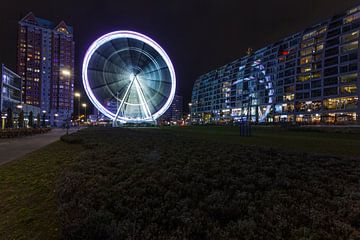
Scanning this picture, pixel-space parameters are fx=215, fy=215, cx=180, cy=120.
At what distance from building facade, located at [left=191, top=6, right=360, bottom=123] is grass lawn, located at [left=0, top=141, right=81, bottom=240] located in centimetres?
6708

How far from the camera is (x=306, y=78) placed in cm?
8894

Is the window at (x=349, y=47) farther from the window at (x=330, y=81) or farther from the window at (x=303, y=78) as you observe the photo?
the window at (x=303, y=78)

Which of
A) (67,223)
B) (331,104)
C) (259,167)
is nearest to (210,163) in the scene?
(259,167)

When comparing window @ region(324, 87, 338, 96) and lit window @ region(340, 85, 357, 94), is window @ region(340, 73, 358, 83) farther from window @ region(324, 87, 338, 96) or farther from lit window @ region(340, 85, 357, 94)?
window @ region(324, 87, 338, 96)

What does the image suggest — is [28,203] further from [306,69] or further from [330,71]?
[306,69]

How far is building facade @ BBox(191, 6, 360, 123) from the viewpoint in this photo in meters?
73.1

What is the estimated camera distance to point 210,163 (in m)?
8.73

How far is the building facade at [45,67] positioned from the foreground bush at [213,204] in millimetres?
148139

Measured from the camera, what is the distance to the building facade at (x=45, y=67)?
137 meters

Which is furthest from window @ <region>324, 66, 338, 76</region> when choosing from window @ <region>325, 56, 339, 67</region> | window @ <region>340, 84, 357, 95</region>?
window @ <region>340, 84, 357, 95</region>

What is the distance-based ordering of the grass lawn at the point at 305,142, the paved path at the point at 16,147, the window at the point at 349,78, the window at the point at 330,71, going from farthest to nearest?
the window at the point at 330,71 → the window at the point at 349,78 → the paved path at the point at 16,147 → the grass lawn at the point at 305,142

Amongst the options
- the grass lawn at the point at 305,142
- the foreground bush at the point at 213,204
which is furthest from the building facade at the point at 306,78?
the foreground bush at the point at 213,204

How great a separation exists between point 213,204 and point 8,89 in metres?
84.0

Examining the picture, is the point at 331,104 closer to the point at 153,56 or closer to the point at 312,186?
the point at 153,56
